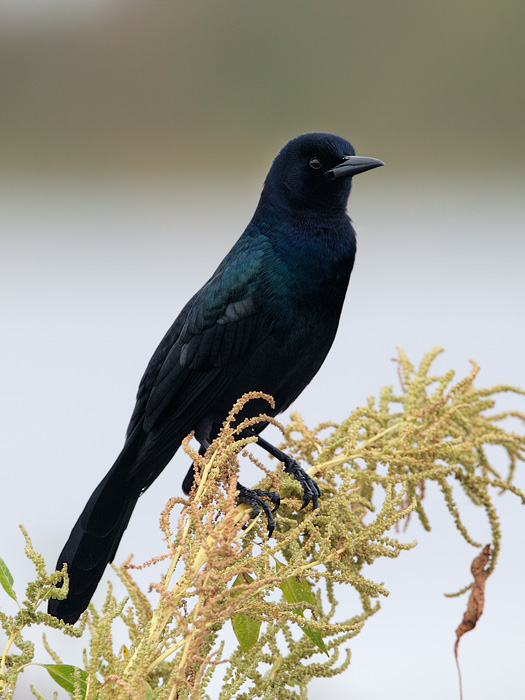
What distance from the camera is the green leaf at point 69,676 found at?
88 cm

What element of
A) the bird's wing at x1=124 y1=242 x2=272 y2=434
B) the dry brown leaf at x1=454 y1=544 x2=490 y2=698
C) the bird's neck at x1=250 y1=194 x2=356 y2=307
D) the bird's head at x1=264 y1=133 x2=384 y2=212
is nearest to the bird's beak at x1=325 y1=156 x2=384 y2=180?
the bird's head at x1=264 y1=133 x2=384 y2=212

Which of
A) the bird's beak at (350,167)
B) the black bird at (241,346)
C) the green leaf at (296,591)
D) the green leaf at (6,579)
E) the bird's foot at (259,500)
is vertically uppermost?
the bird's beak at (350,167)

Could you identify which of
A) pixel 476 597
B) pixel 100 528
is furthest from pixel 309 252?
pixel 476 597

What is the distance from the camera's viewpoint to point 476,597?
1352 millimetres

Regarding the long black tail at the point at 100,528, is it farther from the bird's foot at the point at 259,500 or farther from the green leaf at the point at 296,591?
the green leaf at the point at 296,591

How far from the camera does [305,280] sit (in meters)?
1.86

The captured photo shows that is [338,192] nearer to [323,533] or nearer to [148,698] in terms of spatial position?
[323,533]

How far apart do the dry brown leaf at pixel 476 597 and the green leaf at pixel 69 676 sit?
23.5 inches

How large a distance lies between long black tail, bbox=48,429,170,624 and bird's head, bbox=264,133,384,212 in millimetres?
710

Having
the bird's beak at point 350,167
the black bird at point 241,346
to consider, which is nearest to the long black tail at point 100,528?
the black bird at point 241,346

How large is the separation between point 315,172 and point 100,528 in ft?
3.30

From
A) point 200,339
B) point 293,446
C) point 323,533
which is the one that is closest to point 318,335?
point 200,339

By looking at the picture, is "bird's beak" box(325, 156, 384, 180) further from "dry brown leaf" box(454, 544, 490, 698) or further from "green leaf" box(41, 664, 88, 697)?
"green leaf" box(41, 664, 88, 697)

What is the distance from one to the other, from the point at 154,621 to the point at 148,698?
0.08 m
